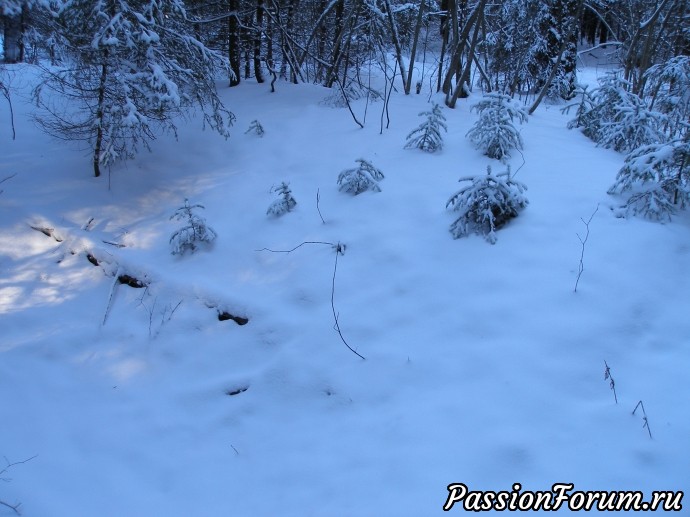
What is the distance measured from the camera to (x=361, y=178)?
18.6ft

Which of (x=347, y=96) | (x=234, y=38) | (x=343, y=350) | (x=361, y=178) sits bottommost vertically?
(x=343, y=350)

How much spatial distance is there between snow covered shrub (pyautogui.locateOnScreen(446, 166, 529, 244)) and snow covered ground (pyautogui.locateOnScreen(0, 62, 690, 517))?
142 mm

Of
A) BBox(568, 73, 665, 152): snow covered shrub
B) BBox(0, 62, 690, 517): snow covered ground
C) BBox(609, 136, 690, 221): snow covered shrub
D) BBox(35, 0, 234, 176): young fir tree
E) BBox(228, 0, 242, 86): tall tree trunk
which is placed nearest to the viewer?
BBox(0, 62, 690, 517): snow covered ground

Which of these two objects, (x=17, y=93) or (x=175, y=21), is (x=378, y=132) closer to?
(x=175, y=21)

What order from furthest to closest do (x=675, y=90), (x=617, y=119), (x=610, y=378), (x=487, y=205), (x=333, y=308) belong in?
(x=675, y=90)
(x=617, y=119)
(x=487, y=205)
(x=333, y=308)
(x=610, y=378)

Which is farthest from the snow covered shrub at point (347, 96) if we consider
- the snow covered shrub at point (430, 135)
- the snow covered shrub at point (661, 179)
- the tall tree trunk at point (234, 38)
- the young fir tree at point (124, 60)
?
the snow covered shrub at point (661, 179)

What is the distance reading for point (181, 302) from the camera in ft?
15.7

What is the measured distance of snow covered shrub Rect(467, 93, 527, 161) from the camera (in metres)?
5.88

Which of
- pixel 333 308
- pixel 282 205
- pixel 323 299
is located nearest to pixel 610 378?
pixel 333 308

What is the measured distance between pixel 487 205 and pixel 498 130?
73.8 inches

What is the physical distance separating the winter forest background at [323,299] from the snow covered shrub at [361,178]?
0.10 feet

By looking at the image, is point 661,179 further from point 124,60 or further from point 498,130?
point 124,60

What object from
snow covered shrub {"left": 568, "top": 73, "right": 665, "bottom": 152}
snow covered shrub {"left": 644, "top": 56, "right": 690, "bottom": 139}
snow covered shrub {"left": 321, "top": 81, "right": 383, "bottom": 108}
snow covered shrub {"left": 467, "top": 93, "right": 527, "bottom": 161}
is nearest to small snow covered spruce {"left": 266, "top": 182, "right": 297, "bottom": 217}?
snow covered shrub {"left": 467, "top": 93, "right": 527, "bottom": 161}

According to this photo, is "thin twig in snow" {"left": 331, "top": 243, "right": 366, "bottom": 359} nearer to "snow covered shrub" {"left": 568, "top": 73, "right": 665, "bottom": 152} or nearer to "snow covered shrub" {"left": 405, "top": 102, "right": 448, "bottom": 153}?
"snow covered shrub" {"left": 405, "top": 102, "right": 448, "bottom": 153}
